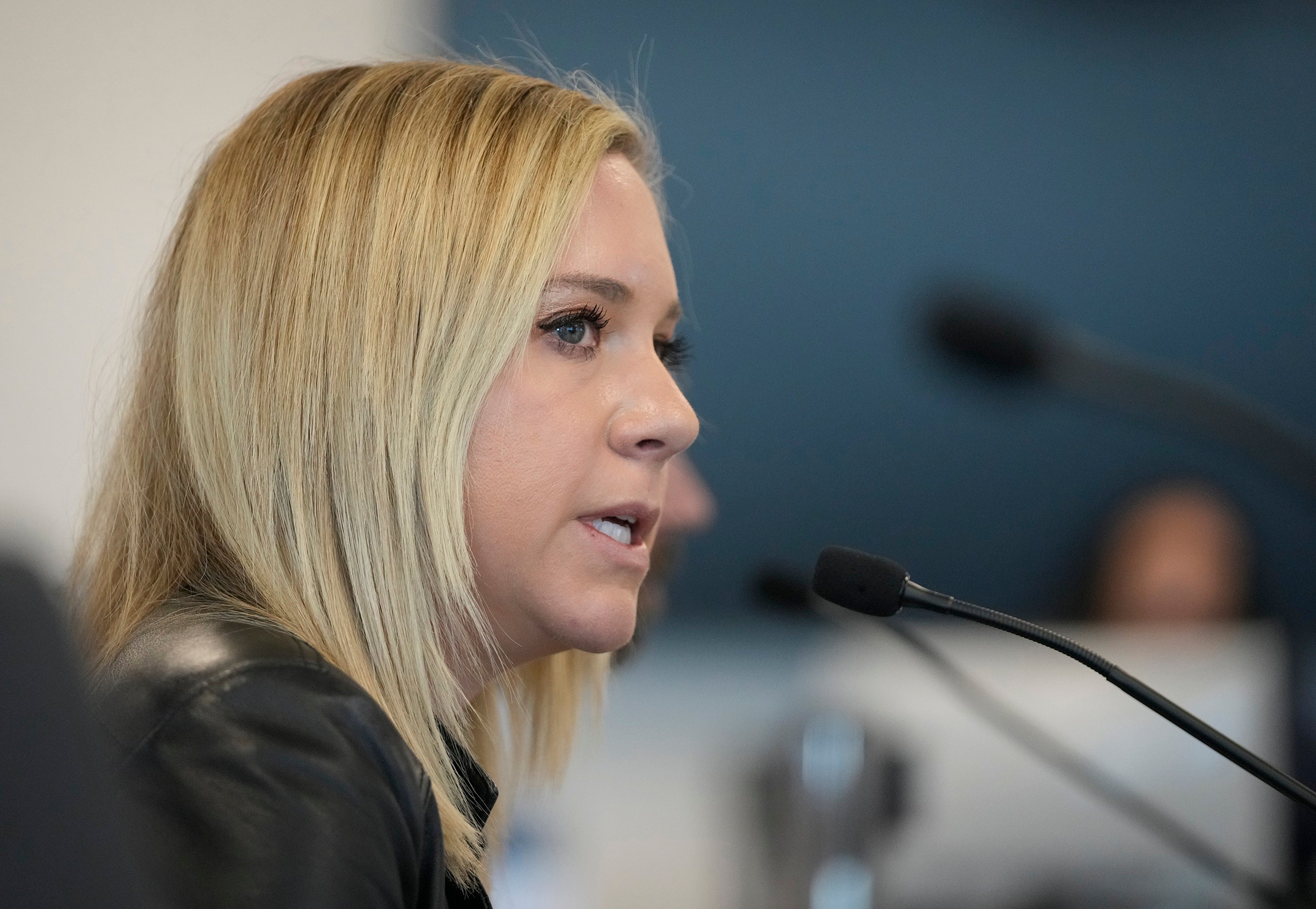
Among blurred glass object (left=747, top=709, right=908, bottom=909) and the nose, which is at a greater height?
the nose

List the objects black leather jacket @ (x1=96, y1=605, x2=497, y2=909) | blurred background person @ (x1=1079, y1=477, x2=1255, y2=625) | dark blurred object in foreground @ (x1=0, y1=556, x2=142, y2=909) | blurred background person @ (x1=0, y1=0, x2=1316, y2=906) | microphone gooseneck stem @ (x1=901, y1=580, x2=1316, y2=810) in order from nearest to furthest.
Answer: dark blurred object in foreground @ (x1=0, y1=556, x2=142, y2=909) → black leather jacket @ (x1=96, y1=605, x2=497, y2=909) → microphone gooseneck stem @ (x1=901, y1=580, x2=1316, y2=810) → blurred background person @ (x1=1079, y1=477, x2=1255, y2=625) → blurred background person @ (x1=0, y1=0, x2=1316, y2=906)

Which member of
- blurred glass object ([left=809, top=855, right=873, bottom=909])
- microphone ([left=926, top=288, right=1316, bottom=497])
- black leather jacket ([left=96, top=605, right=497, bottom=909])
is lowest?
blurred glass object ([left=809, top=855, right=873, bottom=909])

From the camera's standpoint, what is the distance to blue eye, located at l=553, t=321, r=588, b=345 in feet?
3.15

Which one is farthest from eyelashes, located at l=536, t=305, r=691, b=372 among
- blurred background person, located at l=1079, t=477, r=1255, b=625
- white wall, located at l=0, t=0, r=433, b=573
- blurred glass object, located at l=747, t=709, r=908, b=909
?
blurred background person, located at l=1079, t=477, r=1255, b=625

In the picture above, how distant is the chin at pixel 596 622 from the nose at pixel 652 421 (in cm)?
12

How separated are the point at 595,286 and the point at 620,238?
0.06m

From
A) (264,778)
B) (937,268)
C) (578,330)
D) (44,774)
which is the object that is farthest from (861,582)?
(937,268)

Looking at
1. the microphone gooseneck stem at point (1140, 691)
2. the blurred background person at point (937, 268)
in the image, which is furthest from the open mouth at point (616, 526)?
the blurred background person at point (937, 268)

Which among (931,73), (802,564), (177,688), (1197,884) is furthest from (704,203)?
(177,688)

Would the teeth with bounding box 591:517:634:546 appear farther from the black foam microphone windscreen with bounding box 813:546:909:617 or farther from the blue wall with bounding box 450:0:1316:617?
the blue wall with bounding box 450:0:1316:617

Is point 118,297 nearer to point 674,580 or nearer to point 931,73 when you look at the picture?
point 674,580

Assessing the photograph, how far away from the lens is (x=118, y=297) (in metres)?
Result: 1.57

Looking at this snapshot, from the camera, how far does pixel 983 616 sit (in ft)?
2.72

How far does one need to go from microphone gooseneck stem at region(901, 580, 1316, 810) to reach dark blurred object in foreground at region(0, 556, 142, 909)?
0.62 meters
